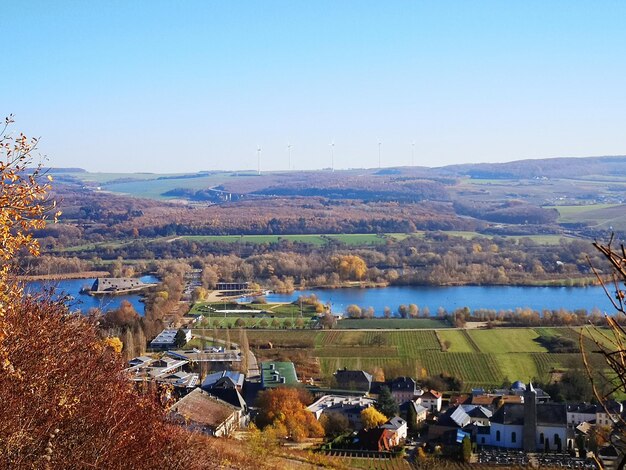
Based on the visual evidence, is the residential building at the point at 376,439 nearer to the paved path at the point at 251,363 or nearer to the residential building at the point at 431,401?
the residential building at the point at 431,401

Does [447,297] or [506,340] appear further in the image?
[447,297]

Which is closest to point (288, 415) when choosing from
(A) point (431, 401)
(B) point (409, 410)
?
(B) point (409, 410)

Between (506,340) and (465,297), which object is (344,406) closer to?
(506,340)

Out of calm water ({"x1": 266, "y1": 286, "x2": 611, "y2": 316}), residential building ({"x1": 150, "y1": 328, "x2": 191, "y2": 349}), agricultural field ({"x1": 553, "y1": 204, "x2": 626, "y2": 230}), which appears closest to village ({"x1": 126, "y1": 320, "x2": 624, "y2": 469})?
residential building ({"x1": 150, "y1": 328, "x2": 191, "y2": 349})

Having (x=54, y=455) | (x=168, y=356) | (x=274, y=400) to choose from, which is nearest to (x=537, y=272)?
(x=168, y=356)

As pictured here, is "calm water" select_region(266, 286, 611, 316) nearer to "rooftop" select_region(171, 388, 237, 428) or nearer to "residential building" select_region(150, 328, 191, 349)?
"residential building" select_region(150, 328, 191, 349)

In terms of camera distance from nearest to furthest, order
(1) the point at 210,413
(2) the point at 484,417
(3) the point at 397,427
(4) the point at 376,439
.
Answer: (1) the point at 210,413 → (4) the point at 376,439 → (3) the point at 397,427 → (2) the point at 484,417

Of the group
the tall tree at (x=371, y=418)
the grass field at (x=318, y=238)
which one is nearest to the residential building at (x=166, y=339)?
the tall tree at (x=371, y=418)
